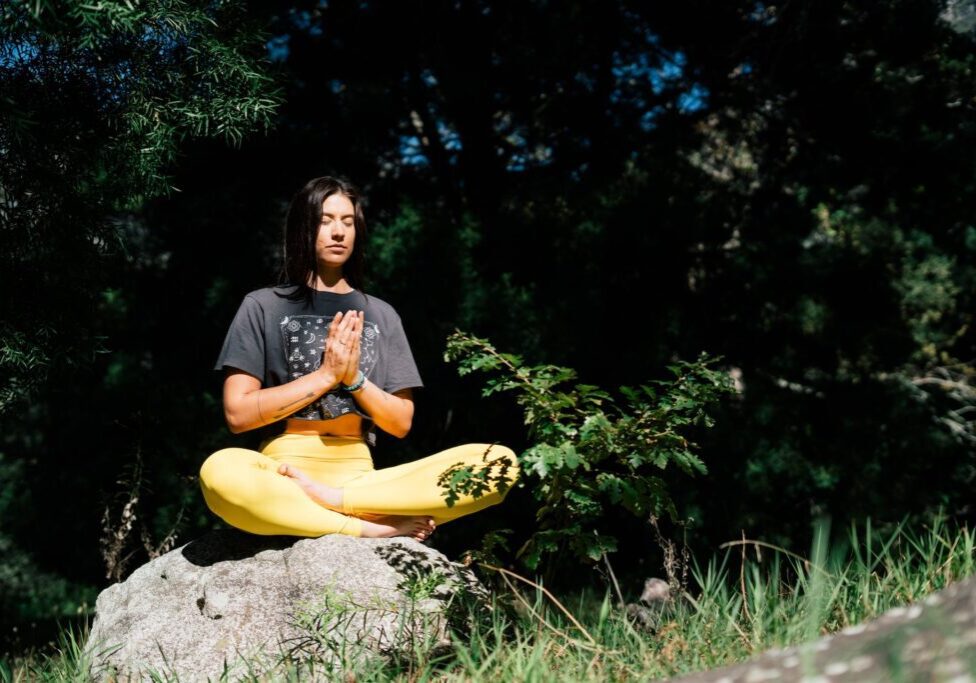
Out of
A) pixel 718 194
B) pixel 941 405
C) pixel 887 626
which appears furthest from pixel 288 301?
pixel 941 405

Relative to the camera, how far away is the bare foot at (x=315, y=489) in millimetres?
3291

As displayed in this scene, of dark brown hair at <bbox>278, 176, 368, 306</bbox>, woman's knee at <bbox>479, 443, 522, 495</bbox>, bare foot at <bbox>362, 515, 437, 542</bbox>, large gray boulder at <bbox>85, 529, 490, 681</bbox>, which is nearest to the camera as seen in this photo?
large gray boulder at <bbox>85, 529, 490, 681</bbox>

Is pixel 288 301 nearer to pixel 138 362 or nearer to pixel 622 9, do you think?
pixel 138 362

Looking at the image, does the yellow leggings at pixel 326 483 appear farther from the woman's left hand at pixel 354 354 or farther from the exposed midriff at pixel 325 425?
the woman's left hand at pixel 354 354

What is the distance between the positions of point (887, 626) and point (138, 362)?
17.1 feet

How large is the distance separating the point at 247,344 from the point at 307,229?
1.74ft

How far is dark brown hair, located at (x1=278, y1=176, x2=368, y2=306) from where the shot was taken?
356 cm

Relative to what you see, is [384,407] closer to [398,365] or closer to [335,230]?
[398,365]

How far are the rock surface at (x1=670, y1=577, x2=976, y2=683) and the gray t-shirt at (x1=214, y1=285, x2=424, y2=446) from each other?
2099 millimetres

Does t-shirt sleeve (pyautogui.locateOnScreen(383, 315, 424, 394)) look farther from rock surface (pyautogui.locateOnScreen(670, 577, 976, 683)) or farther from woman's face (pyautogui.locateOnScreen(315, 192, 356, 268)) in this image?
rock surface (pyautogui.locateOnScreen(670, 577, 976, 683))

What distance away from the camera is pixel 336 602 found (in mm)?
2850

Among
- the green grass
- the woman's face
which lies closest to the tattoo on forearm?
the woman's face

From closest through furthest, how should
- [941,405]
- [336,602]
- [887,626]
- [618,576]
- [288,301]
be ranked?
[887,626]
[336,602]
[288,301]
[618,576]
[941,405]

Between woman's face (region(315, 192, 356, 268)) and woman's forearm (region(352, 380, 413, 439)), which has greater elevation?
woman's face (region(315, 192, 356, 268))
